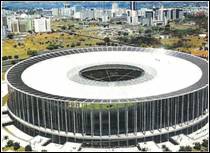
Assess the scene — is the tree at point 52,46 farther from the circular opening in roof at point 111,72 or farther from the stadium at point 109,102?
the circular opening in roof at point 111,72

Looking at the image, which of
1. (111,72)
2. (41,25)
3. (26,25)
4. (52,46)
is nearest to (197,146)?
(111,72)

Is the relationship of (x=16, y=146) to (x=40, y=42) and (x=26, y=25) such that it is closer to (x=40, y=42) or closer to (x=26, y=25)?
(x=40, y=42)

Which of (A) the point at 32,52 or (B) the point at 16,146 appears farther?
(A) the point at 32,52

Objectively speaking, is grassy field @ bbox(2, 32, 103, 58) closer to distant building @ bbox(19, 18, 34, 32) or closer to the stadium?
distant building @ bbox(19, 18, 34, 32)

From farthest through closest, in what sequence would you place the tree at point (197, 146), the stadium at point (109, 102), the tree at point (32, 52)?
the tree at point (32, 52), the stadium at point (109, 102), the tree at point (197, 146)

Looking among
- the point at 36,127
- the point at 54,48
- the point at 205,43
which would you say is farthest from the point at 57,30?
the point at 36,127

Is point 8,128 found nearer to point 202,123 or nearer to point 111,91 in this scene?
point 111,91

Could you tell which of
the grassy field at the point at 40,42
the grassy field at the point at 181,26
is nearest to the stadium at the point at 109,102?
the grassy field at the point at 40,42
